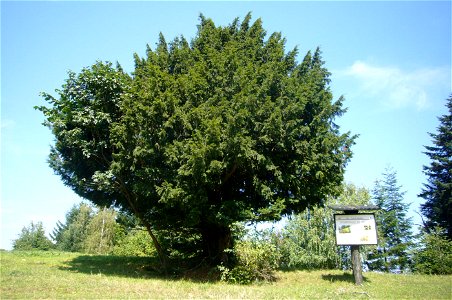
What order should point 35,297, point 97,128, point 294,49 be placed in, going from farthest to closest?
point 294,49 → point 97,128 → point 35,297

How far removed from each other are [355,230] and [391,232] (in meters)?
26.0

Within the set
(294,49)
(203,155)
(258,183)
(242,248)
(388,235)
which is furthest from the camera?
(388,235)

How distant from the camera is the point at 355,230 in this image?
1354 centimetres

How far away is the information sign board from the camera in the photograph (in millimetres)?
13367

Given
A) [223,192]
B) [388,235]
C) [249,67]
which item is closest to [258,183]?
[223,192]

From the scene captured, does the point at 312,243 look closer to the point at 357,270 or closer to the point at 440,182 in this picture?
the point at 357,270

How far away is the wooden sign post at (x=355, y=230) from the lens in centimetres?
1334

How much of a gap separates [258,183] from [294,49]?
8059 mm

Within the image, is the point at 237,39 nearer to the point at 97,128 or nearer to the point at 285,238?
the point at 97,128

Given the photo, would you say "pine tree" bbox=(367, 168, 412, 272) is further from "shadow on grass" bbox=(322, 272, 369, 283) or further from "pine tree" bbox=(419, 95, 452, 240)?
"shadow on grass" bbox=(322, 272, 369, 283)

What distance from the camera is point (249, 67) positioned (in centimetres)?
1504

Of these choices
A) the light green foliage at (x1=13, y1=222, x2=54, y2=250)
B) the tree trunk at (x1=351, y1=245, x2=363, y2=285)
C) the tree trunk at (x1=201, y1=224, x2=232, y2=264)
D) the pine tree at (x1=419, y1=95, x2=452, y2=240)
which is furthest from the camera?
the light green foliage at (x1=13, y1=222, x2=54, y2=250)

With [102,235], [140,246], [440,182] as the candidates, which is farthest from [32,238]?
[440,182]

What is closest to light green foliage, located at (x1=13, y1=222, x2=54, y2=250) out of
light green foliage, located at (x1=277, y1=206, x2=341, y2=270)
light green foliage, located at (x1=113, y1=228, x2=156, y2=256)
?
light green foliage, located at (x1=113, y1=228, x2=156, y2=256)
